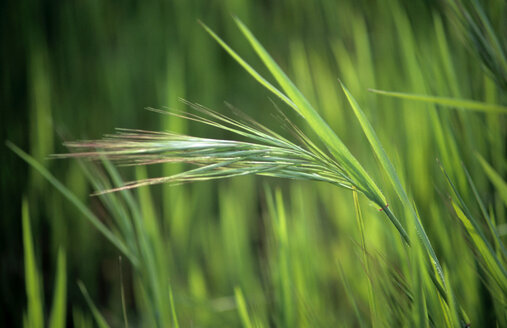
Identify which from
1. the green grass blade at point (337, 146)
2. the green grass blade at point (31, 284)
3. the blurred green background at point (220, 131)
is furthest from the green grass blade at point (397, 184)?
the green grass blade at point (31, 284)

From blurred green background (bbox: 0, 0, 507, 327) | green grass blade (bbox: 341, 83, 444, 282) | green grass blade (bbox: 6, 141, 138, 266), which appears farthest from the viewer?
blurred green background (bbox: 0, 0, 507, 327)

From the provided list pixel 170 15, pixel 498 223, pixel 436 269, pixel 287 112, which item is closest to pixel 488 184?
pixel 498 223

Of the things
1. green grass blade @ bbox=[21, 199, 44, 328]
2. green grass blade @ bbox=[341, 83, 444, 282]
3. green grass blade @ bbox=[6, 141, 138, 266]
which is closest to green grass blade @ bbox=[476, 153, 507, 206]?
green grass blade @ bbox=[341, 83, 444, 282]

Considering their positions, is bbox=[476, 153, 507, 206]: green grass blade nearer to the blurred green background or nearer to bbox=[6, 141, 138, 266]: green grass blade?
the blurred green background

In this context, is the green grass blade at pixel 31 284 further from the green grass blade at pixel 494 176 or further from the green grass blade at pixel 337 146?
the green grass blade at pixel 494 176

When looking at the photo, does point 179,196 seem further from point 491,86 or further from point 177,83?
point 491,86

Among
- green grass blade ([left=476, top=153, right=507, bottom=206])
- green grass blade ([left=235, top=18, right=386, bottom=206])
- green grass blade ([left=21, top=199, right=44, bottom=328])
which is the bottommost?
green grass blade ([left=21, top=199, right=44, bottom=328])

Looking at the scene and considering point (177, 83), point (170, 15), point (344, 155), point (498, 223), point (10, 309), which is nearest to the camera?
point (344, 155)

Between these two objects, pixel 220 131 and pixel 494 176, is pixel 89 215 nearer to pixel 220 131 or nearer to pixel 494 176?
pixel 494 176
